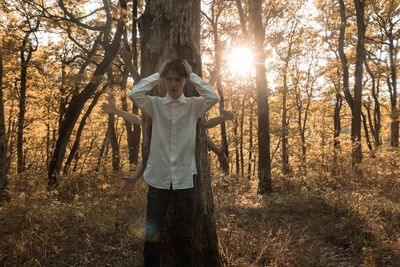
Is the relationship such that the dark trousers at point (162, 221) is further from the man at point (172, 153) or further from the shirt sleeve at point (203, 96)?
the shirt sleeve at point (203, 96)

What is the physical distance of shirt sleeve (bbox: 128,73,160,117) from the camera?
10.6 ft

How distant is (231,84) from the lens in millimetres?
26109

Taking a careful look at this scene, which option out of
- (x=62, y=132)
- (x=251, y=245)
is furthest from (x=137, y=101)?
→ (x=62, y=132)

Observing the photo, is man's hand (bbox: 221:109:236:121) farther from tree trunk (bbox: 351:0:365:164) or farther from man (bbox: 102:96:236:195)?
tree trunk (bbox: 351:0:365:164)

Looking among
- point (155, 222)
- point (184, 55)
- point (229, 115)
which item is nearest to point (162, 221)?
point (155, 222)

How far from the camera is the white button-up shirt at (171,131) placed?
3178mm

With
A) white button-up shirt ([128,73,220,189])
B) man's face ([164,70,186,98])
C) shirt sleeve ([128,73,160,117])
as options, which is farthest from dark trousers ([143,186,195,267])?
man's face ([164,70,186,98])

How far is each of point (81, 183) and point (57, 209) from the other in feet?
12.8

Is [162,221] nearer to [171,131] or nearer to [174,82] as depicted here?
[171,131]

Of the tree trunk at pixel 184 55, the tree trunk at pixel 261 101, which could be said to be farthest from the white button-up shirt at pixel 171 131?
the tree trunk at pixel 261 101

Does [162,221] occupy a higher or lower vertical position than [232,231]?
higher

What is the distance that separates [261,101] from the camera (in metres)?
10.5

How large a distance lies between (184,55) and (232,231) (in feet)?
8.54

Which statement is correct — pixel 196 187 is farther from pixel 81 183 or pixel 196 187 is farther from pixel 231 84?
pixel 231 84
